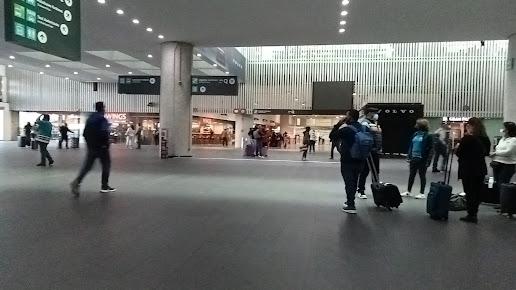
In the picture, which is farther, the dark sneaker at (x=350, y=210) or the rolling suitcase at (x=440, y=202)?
the dark sneaker at (x=350, y=210)

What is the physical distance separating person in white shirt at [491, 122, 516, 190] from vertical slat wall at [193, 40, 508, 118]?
955 inches

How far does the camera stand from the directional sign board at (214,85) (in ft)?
69.4

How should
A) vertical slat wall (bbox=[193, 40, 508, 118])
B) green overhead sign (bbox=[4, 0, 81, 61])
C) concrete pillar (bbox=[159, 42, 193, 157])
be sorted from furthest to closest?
1. vertical slat wall (bbox=[193, 40, 508, 118])
2. concrete pillar (bbox=[159, 42, 193, 157])
3. green overhead sign (bbox=[4, 0, 81, 61])

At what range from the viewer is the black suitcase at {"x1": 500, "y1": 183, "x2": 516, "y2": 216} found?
6383 millimetres

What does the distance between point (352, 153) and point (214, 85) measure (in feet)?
51.5

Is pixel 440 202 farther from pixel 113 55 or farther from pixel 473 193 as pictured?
pixel 113 55

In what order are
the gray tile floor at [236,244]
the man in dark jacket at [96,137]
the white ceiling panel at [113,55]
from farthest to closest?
the white ceiling panel at [113,55] < the man in dark jacket at [96,137] < the gray tile floor at [236,244]

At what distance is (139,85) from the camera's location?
2261 cm

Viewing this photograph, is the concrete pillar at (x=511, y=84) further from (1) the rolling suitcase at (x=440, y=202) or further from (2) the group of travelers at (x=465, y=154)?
(1) the rolling suitcase at (x=440, y=202)

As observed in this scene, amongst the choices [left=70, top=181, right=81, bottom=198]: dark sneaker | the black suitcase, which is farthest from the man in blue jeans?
[left=70, top=181, right=81, bottom=198]: dark sneaker

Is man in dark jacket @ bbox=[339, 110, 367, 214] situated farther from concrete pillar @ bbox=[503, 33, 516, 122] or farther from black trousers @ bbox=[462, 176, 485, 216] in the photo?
concrete pillar @ bbox=[503, 33, 516, 122]

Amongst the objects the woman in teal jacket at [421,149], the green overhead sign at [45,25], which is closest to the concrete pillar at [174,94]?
the green overhead sign at [45,25]

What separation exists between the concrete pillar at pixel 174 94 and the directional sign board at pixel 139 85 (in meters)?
1.94

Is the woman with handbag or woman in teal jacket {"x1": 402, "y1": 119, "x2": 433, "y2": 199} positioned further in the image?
woman in teal jacket {"x1": 402, "y1": 119, "x2": 433, "y2": 199}
